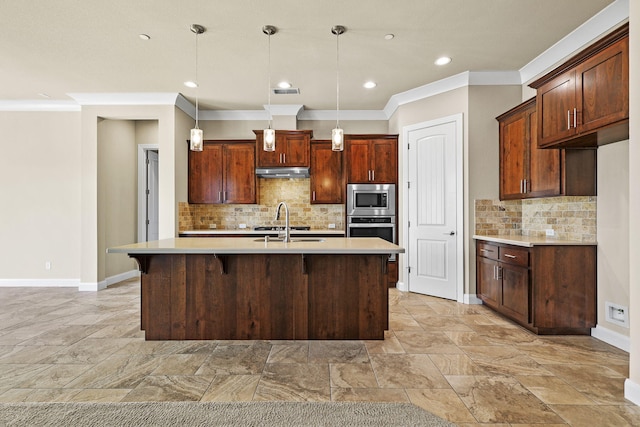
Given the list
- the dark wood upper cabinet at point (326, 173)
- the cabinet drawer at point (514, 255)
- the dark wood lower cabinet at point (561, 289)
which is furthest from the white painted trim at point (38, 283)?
the dark wood lower cabinet at point (561, 289)

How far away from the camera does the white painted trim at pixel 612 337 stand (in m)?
2.78

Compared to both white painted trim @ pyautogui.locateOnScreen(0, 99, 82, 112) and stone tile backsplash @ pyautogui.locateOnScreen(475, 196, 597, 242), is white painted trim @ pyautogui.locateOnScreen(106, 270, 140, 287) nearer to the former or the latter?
white painted trim @ pyautogui.locateOnScreen(0, 99, 82, 112)

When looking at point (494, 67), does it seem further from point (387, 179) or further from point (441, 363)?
point (441, 363)

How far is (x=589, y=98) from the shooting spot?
263cm

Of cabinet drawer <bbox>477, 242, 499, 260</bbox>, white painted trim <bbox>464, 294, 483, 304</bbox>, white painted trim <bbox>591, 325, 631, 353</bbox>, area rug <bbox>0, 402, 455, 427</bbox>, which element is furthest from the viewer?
white painted trim <bbox>464, 294, 483, 304</bbox>

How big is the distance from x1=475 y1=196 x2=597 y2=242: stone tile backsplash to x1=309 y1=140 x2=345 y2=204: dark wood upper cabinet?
2.16m

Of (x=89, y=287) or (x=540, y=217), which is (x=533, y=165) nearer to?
(x=540, y=217)

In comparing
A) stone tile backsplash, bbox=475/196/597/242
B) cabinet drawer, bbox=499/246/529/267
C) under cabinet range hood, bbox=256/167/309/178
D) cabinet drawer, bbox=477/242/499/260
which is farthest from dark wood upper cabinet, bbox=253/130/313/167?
cabinet drawer, bbox=499/246/529/267

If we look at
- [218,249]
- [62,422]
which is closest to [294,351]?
[218,249]

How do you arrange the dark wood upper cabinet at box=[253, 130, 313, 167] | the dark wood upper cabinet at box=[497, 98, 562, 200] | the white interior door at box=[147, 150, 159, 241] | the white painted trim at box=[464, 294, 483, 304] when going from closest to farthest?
the dark wood upper cabinet at box=[497, 98, 562, 200], the white painted trim at box=[464, 294, 483, 304], the dark wood upper cabinet at box=[253, 130, 313, 167], the white interior door at box=[147, 150, 159, 241]

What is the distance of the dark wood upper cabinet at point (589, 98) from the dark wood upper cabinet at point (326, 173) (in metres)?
2.95

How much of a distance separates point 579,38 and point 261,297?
Answer: 4.01 meters

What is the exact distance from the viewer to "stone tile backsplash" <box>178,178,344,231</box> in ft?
19.3

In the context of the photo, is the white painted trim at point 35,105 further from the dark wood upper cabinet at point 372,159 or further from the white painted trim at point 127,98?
the dark wood upper cabinet at point 372,159
